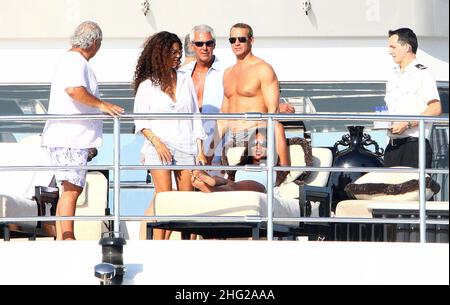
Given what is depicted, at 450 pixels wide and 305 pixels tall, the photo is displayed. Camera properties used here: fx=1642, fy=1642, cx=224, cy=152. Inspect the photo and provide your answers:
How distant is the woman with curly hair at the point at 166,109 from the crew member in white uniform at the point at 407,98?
3.92 feet

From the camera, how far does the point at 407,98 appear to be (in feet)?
31.4

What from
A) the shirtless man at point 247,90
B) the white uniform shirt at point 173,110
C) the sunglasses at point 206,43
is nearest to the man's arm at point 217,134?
the shirtless man at point 247,90

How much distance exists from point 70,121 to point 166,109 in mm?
538

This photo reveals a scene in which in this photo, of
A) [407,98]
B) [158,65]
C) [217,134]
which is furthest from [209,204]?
[407,98]

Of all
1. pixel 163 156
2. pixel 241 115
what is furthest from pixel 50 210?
pixel 241 115

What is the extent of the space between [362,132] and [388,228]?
0.77m

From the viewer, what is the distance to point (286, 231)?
9195 millimetres

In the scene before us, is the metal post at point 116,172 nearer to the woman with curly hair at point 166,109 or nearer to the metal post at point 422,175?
the woman with curly hair at point 166,109

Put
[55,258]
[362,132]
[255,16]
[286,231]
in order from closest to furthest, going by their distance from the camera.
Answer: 1. [55,258]
2. [286,231]
3. [362,132]
4. [255,16]

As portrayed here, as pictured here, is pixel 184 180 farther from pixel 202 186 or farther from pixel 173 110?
pixel 173 110

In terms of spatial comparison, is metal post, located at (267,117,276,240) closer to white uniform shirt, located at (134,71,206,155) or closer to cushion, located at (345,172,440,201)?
white uniform shirt, located at (134,71,206,155)

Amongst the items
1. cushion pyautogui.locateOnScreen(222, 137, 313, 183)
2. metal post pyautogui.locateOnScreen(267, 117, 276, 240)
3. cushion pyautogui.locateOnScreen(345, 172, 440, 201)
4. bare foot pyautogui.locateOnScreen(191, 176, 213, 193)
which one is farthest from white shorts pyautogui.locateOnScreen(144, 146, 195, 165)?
cushion pyautogui.locateOnScreen(345, 172, 440, 201)

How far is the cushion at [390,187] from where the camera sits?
9234mm

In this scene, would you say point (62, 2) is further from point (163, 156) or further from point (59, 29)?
point (163, 156)
